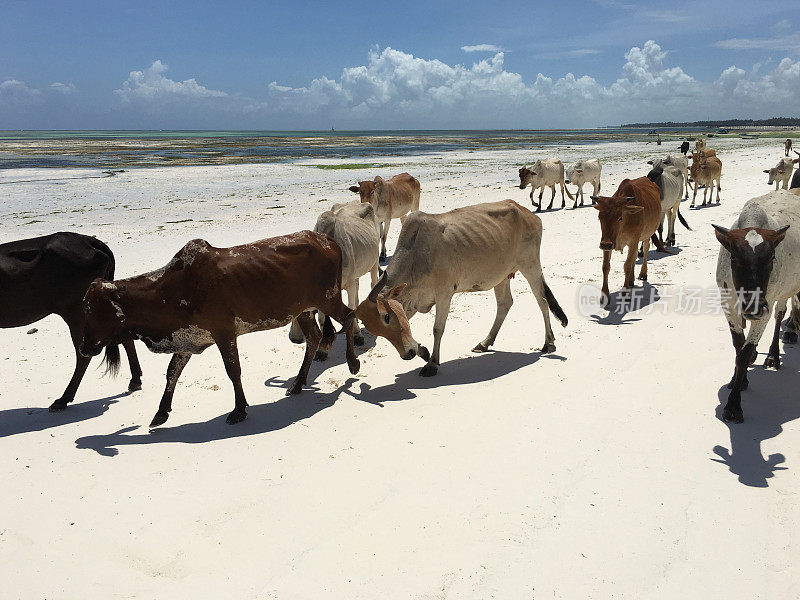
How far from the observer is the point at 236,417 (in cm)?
512

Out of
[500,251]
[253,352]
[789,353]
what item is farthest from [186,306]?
[789,353]

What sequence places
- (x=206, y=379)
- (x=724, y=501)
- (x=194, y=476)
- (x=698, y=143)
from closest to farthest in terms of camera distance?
(x=724, y=501) < (x=194, y=476) < (x=206, y=379) < (x=698, y=143)

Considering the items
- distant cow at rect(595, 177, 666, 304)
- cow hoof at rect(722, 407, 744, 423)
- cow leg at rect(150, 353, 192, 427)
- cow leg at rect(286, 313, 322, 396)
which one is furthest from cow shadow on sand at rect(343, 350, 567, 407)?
distant cow at rect(595, 177, 666, 304)

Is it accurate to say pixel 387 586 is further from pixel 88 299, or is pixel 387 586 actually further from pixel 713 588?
pixel 88 299

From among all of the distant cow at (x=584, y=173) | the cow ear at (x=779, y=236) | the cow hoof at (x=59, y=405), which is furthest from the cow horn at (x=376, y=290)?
the distant cow at (x=584, y=173)

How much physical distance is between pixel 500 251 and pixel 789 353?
354cm

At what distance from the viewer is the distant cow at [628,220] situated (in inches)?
349

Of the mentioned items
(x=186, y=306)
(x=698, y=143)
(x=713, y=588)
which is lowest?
(x=713, y=588)

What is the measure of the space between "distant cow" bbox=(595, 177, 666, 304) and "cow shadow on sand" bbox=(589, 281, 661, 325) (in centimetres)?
19

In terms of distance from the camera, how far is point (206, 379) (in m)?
6.27

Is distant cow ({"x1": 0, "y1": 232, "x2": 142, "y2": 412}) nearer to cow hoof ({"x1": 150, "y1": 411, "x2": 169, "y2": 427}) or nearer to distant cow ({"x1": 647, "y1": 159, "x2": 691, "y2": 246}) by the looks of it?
cow hoof ({"x1": 150, "y1": 411, "x2": 169, "y2": 427})

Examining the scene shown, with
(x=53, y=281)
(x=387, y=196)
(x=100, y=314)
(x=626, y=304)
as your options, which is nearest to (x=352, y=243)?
(x=100, y=314)

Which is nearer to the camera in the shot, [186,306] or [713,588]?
[713,588]

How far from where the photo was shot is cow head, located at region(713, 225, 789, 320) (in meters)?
4.78
